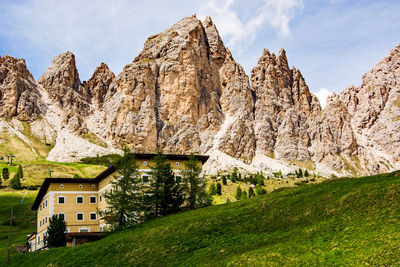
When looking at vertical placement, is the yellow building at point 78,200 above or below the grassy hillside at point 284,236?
above

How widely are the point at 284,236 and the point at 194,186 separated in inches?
1160

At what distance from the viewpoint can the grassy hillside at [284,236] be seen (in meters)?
23.5

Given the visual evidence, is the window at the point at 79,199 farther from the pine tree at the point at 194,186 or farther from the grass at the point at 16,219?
the pine tree at the point at 194,186

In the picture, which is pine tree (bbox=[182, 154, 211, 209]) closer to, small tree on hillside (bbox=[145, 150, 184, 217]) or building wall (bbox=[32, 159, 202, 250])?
small tree on hillside (bbox=[145, 150, 184, 217])

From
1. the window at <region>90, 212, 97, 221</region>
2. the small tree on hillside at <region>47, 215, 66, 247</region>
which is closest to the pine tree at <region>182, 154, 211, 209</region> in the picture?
the small tree on hillside at <region>47, 215, 66, 247</region>

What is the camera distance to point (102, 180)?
69.0 meters

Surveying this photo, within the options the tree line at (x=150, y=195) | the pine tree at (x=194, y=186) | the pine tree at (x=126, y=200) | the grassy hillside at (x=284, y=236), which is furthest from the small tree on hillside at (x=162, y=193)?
the grassy hillside at (x=284, y=236)

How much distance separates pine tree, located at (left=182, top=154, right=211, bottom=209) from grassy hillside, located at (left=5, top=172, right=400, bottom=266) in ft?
47.8

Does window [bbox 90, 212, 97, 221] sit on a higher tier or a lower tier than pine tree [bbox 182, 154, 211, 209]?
lower

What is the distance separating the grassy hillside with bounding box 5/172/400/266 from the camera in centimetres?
2345

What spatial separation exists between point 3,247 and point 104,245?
3685cm

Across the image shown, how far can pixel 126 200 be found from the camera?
51969 mm

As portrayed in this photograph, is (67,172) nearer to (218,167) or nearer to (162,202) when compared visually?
(218,167)

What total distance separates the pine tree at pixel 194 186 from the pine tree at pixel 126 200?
23.5ft
